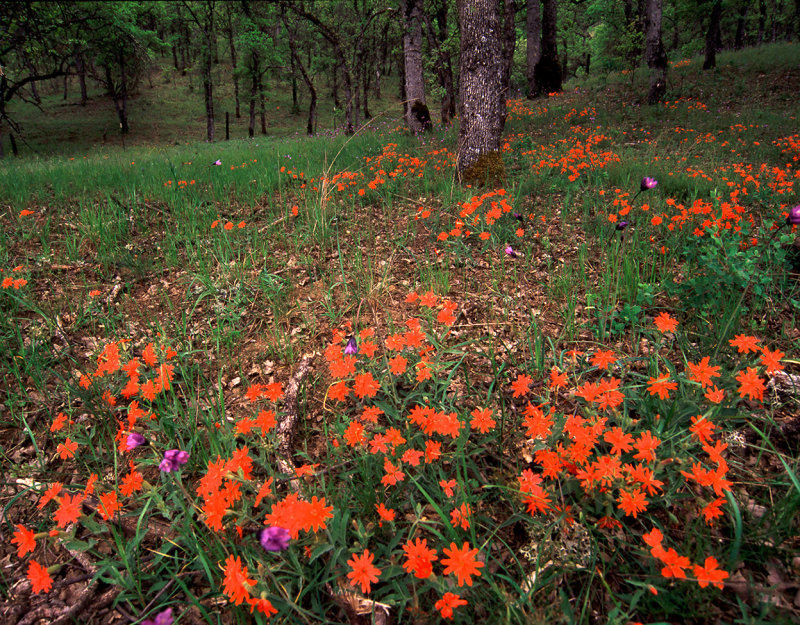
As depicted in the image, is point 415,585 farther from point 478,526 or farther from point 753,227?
point 753,227

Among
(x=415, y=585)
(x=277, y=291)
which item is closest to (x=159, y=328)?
(x=277, y=291)

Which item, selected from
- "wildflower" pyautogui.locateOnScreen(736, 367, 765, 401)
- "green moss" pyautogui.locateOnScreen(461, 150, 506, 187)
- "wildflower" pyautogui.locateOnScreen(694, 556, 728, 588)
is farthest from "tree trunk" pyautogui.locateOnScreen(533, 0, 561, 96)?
"wildflower" pyautogui.locateOnScreen(694, 556, 728, 588)

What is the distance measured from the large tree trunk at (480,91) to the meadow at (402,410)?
49 centimetres

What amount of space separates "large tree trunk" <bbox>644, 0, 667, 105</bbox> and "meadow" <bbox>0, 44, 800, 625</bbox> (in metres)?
7.26

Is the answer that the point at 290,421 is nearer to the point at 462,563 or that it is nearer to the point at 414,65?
the point at 462,563

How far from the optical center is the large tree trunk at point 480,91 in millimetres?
3920

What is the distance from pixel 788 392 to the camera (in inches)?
69.4

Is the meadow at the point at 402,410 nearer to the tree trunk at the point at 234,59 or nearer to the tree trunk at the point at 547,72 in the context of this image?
the tree trunk at the point at 547,72

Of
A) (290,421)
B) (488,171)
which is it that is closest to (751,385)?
(290,421)

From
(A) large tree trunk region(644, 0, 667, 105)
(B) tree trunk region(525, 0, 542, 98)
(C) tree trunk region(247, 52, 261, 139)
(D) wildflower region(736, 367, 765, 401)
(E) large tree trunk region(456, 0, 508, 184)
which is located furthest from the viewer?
(C) tree trunk region(247, 52, 261, 139)

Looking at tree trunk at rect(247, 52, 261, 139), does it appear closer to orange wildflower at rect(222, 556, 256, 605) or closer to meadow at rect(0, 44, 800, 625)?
meadow at rect(0, 44, 800, 625)

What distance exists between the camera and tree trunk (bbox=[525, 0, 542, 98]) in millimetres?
12008

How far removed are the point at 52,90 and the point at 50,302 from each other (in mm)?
49555

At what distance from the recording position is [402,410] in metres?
1.71
